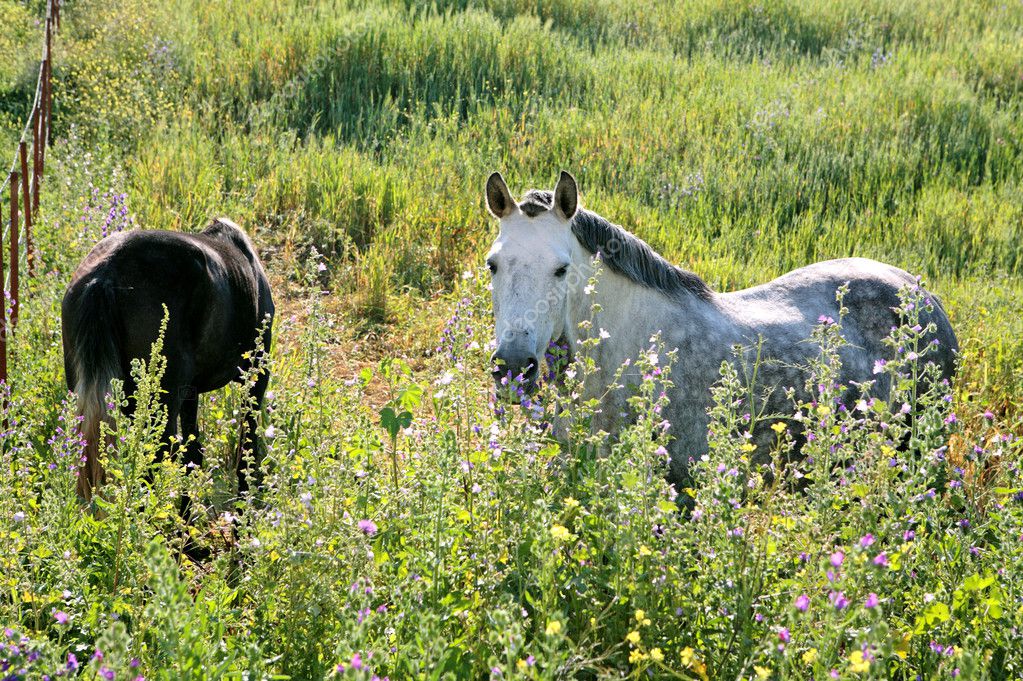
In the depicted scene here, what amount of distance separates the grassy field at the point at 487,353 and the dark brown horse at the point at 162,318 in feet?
0.83

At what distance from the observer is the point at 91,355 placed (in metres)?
4.00

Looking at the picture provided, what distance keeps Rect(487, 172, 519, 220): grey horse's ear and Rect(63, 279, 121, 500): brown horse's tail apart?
1741mm

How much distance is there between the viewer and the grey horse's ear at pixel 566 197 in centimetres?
404

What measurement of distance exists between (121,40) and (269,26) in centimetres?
179

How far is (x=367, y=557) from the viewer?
2.66m

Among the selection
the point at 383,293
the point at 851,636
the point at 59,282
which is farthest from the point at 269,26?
the point at 851,636

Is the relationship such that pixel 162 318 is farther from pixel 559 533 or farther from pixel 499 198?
A: pixel 559 533

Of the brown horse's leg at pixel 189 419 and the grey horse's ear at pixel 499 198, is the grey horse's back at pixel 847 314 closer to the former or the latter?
the grey horse's ear at pixel 499 198

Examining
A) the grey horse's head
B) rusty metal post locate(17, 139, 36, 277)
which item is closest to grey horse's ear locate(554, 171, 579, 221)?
the grey horse's head

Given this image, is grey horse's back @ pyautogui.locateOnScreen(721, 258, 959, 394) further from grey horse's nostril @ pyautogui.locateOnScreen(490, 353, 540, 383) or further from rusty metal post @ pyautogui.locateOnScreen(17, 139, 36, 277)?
rusty metal post @ pyautogui.locateOnScreen(17, 139, 36, 277)

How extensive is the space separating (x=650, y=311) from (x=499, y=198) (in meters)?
0.90

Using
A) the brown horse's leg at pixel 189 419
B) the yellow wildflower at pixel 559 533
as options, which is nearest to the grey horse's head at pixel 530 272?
the yellow wildflower at pixel 559 533

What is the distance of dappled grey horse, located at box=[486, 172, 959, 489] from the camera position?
154 inches

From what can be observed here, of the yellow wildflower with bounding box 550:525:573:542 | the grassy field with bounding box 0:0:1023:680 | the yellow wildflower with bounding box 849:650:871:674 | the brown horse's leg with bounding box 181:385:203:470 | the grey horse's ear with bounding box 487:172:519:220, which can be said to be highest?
the grey horse's ear with bounding box 487:172:519:220
